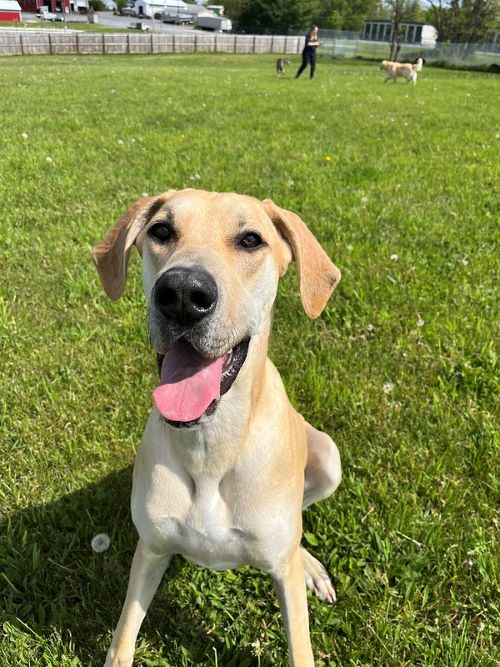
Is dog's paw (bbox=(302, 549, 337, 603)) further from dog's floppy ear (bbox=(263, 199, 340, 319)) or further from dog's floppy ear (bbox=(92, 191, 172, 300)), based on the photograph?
dog's floppy ear (bbox=(92, 191, 172, 300))

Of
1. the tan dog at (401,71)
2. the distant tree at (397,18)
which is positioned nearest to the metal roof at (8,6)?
the distant tree at (397,18)

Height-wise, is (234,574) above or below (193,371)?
below

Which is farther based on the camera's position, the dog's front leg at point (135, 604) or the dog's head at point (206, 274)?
the dog's front leg at point (135, 604)

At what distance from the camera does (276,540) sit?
7.19ft

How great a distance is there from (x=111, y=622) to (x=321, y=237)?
169 inches

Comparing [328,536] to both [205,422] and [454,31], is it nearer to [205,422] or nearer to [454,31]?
[205,422]

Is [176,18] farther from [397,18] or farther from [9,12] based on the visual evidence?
[397,18]

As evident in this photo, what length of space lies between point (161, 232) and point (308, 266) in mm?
700

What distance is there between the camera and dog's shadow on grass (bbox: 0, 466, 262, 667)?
8.07 ft

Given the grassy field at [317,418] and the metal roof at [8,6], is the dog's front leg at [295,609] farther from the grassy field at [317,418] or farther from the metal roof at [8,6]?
the metal roof at [8,6]

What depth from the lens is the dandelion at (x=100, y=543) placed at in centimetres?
279

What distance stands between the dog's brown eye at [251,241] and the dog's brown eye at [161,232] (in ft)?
1.06

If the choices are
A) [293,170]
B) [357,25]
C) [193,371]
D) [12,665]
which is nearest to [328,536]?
[193,371]

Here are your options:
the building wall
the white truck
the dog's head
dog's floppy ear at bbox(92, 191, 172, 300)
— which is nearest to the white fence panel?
dog's floppy ear at bbox(92, 191, 172, 300)
